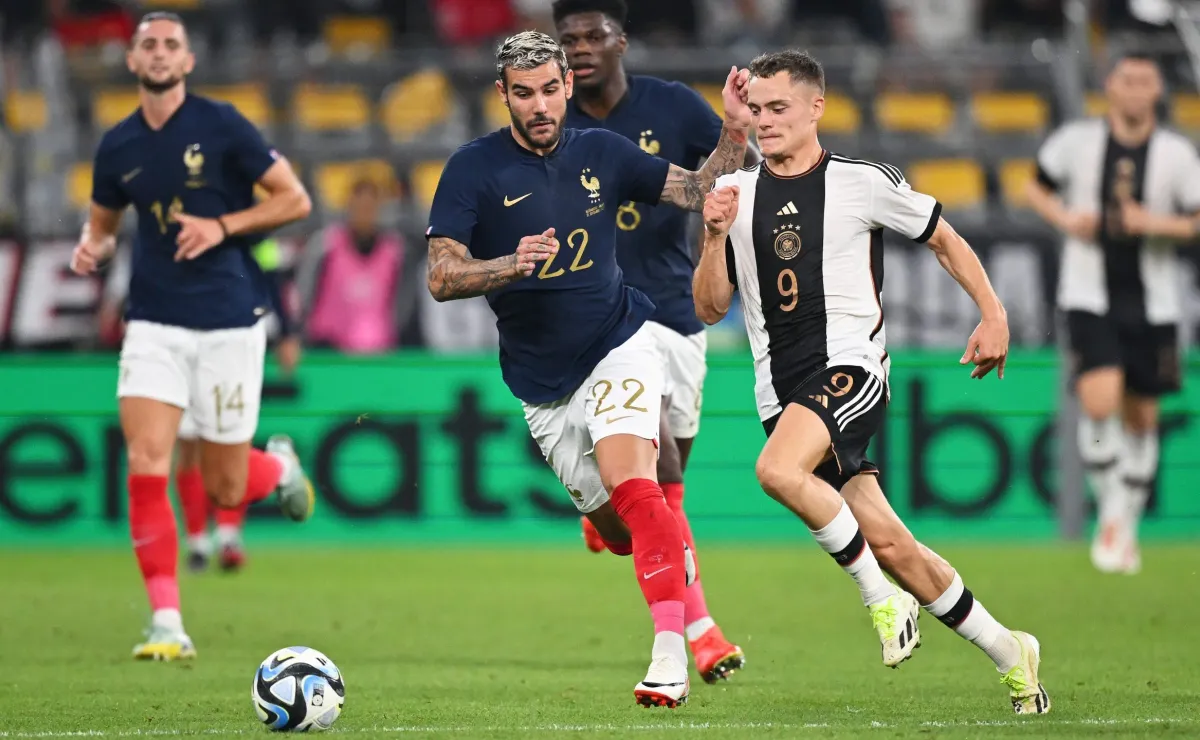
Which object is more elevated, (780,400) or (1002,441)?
(780,400)

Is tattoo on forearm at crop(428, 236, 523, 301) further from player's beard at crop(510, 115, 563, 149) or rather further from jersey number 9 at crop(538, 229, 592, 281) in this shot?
player's beard at crop(510, 115, 563, 149)

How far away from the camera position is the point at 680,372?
8.12 meters

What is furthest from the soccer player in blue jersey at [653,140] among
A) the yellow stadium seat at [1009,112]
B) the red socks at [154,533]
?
the yellow stadium seat at [1009,112]

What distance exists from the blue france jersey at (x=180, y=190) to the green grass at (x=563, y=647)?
5.14 ft

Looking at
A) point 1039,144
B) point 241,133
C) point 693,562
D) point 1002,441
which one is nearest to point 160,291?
point 241,133

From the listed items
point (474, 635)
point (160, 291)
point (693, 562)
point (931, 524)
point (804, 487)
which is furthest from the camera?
point (931, 524)

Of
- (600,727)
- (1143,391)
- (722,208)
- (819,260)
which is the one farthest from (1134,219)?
(600,727)

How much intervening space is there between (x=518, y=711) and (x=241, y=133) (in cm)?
337

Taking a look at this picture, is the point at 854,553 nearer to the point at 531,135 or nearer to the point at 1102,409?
the point at 531,135

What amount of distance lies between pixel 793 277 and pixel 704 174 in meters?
0.70

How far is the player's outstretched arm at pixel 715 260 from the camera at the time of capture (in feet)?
20.8

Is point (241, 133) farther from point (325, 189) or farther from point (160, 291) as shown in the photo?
point (325, 189)

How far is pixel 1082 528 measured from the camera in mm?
13875

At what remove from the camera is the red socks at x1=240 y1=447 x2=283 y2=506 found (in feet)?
33.4
